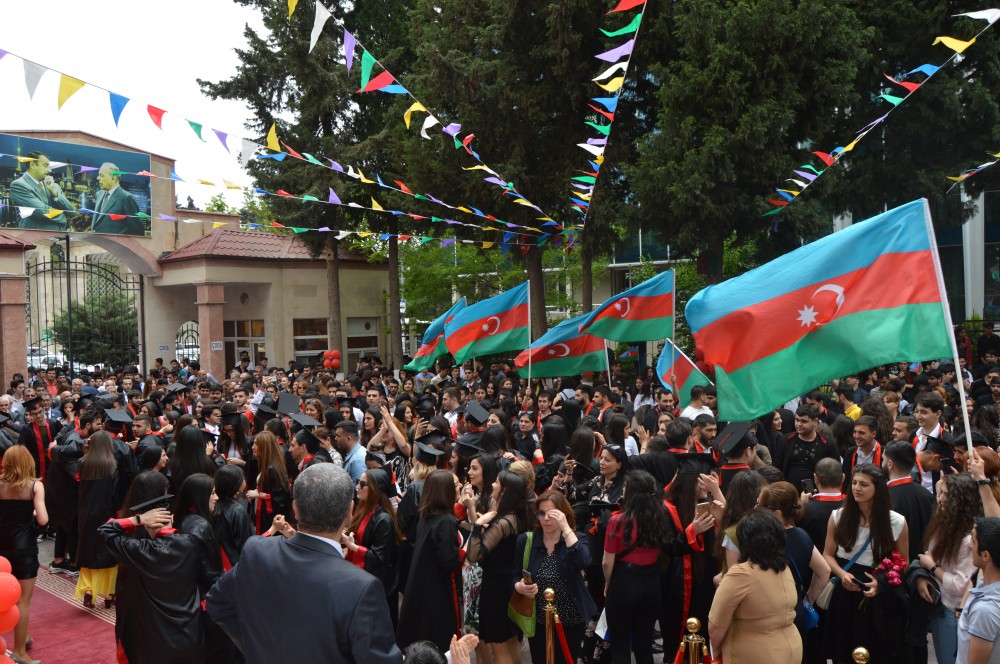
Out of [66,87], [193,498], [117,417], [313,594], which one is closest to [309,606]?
[313,594]

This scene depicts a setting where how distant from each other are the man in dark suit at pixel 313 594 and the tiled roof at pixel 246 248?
85.2ft

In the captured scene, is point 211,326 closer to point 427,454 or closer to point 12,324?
point 12,324

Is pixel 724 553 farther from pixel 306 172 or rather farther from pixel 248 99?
pixel 248 99

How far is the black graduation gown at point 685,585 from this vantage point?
6.11 meters

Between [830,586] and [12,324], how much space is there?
21.1 metres

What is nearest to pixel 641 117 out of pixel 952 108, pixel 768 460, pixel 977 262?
pixel 952 108

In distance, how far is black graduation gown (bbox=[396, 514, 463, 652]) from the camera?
5.66 metres

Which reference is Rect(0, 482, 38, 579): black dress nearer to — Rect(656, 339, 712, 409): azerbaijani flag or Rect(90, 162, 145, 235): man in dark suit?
Rect(656, 339, 712, 409): azerbaijani flag

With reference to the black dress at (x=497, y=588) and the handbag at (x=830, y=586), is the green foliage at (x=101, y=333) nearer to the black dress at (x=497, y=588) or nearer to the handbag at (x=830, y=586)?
the black dress at (x=497, y=588)

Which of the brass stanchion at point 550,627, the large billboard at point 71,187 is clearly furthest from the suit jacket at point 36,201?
the brass stanchion at point 550,627

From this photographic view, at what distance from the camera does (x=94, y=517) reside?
338 inches

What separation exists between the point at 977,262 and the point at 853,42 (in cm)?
1484

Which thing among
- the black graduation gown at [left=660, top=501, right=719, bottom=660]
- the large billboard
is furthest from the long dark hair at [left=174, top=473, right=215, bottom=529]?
the large billboard

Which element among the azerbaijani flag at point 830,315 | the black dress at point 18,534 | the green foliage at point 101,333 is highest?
the green foliage at point 101,333
